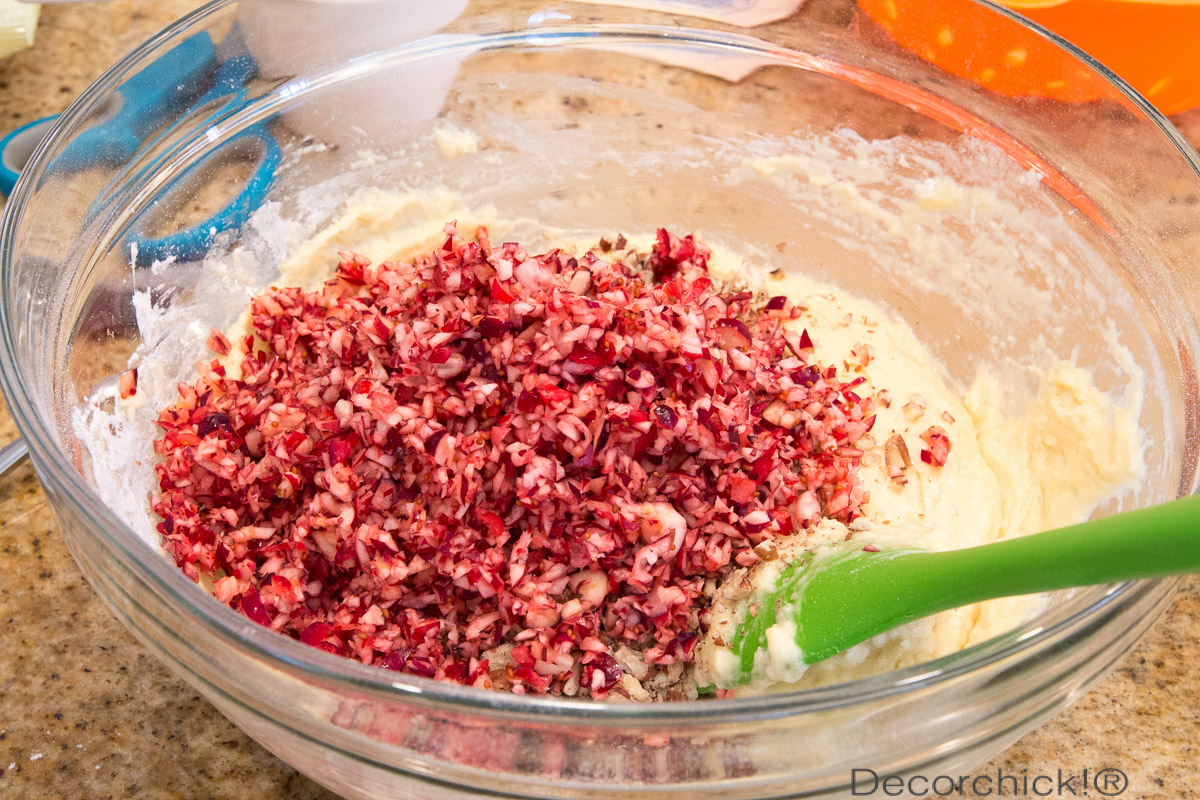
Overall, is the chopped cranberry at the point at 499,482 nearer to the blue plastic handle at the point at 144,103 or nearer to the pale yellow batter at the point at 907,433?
the pale yellow batter at the point at 907,433

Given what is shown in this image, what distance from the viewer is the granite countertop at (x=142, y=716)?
4.77 feet

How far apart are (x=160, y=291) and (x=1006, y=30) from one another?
5.69 feet

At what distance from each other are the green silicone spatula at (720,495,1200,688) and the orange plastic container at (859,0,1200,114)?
3.45 ft

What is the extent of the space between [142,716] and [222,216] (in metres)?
0.96

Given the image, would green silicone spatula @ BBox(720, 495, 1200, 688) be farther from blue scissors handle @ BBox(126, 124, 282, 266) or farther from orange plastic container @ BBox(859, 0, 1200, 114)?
blue scissors handle @ BBox(126, 124, 282, 266)

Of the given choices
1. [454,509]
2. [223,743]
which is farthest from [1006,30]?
[223,743]

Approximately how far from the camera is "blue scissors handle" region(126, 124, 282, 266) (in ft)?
5.72

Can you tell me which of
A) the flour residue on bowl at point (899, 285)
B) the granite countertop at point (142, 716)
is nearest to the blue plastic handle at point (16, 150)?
the flour residue on bowl at point (899, 285)

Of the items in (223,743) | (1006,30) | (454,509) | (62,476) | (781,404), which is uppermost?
(1006,30)

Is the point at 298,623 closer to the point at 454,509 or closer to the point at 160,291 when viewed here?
the point at 454,509

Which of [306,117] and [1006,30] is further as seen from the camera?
[306,117]

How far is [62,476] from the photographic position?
116cm

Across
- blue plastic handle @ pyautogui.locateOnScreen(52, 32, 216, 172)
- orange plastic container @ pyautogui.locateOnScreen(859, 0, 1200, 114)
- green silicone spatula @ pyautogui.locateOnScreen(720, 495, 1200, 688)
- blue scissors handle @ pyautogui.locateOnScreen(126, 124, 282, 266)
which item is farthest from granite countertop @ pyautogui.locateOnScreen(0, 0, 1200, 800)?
orange plastic container @ pyautogui.locateOnScreen(859, 0, 1200, 114)

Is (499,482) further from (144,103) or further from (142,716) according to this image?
(144,103)
